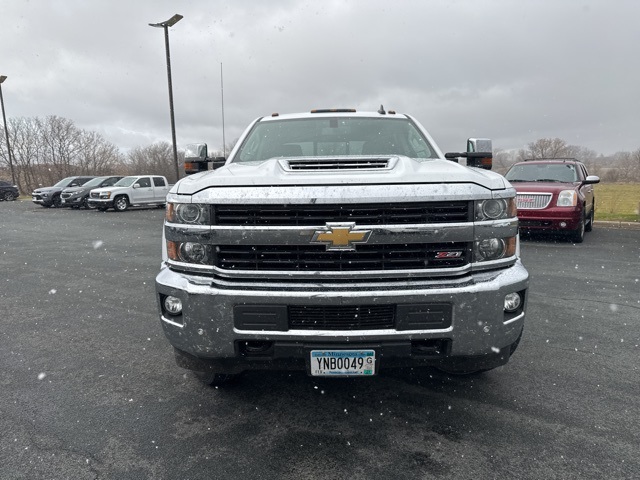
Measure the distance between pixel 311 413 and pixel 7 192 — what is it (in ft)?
131

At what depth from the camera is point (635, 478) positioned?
212 cm

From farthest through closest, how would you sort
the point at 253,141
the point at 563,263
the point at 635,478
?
the point at 563,263
the point at 253,141
the point at 635,478

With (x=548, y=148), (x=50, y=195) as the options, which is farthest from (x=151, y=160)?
(x=548, y=148)

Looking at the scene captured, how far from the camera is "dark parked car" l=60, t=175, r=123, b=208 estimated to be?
2333 cm

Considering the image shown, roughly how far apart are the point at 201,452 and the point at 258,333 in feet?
2.38

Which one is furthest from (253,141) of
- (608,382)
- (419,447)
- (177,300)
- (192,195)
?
(608,382)

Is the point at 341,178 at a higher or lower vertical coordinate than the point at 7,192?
lower

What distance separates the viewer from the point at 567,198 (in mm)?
8656

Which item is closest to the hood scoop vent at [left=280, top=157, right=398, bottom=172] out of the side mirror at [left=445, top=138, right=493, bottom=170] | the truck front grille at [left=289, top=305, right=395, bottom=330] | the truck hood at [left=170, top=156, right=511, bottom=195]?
the truck hood at [left=170, top=156, right=511, bottom=195]

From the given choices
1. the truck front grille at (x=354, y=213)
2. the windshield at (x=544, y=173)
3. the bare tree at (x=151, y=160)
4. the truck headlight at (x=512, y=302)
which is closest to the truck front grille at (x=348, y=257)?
the truck front grille at (x=354, y=213)

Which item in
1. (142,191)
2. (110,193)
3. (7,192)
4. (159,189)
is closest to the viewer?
(110,193)

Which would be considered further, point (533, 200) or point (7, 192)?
point (7, 192)

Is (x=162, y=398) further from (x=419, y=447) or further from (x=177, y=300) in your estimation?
(x=419, y=447)

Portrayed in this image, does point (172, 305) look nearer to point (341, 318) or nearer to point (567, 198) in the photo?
point (341, 318)
